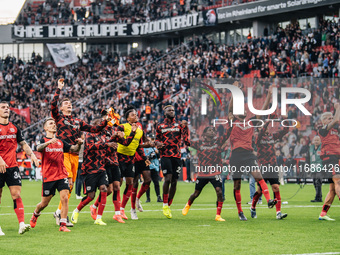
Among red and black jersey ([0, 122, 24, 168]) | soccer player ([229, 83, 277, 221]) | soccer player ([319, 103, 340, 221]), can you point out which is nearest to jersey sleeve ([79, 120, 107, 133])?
red and black jersey ([0, 122, 24, 168])

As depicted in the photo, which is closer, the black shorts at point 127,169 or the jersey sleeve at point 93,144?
the jersey sleeve at point 93,144

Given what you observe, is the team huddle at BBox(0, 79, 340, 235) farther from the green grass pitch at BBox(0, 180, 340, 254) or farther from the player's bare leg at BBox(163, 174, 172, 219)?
the green grass pitch at BBox(0, 180, 340, 254)

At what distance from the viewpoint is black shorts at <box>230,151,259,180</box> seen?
13.5 metres

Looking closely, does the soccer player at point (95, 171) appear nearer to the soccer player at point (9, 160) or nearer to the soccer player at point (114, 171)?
the soccer player at point (114, 171)

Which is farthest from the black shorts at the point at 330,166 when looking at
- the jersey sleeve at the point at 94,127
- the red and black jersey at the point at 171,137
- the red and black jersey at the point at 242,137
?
the jersey sleeve at the point at 94,127

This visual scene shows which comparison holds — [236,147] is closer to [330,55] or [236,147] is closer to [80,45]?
[330,55]

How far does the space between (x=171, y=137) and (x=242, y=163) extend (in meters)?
2.02

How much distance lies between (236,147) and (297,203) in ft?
17.3

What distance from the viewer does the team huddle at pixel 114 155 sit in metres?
11.6

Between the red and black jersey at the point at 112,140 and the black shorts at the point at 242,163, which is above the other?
the red and black jersey at the point at 112,140

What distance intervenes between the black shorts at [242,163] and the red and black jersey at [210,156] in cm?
35

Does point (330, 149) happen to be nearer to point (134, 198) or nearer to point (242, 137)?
point (242, 137)

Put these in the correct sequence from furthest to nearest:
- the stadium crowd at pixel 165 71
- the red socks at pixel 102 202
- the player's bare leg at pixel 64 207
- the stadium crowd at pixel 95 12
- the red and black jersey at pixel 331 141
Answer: the stadium crowd at pixel 95 12
the stadium crowd at pixel 165 71
the red and black jersey at pixel 331 141
the red socks at pixel 102 202
the player's bare leg at pixel 64 207

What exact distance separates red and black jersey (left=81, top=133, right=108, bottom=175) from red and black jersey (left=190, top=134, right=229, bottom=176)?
7.48ft
